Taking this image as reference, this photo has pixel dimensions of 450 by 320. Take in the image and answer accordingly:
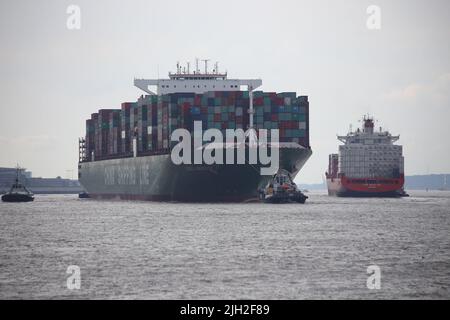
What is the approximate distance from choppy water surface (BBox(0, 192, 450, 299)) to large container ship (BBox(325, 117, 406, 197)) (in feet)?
236

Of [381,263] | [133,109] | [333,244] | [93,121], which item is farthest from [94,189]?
[381,263]

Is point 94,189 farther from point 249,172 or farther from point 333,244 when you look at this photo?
point 333,244

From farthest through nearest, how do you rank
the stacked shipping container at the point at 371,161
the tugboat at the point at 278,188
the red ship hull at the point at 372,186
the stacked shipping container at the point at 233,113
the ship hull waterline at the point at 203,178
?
the stacked shipping container at the point at 371,161 → the red ship hull at the point at 372,186 → the tugboat at the point at 278,188 → the stacked shipping container at the point at 233,113 → the ship hull waterline at the point at 203,178

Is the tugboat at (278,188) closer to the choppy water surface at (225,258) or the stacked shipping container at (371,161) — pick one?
the choppy water surface at (225,258)

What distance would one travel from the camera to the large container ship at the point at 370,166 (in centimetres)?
12938

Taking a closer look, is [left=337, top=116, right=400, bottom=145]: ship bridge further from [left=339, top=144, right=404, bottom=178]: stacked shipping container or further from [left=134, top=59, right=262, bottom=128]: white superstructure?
[left=134, top=59, right=262, bottom=128]: white superstructure

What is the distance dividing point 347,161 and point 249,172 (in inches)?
2210

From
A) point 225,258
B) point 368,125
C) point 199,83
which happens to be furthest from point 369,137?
point 225,258

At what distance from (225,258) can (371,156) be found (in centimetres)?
10048

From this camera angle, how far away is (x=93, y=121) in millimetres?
118250

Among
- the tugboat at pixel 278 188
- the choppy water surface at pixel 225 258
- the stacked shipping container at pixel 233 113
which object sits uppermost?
the stacked shipping container at pixel 233 113

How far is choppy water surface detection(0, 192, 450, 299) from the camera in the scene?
26.3m

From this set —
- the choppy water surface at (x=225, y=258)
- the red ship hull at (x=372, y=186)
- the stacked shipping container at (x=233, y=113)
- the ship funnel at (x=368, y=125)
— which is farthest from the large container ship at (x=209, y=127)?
the ship funnel at (x=368, y=125)
